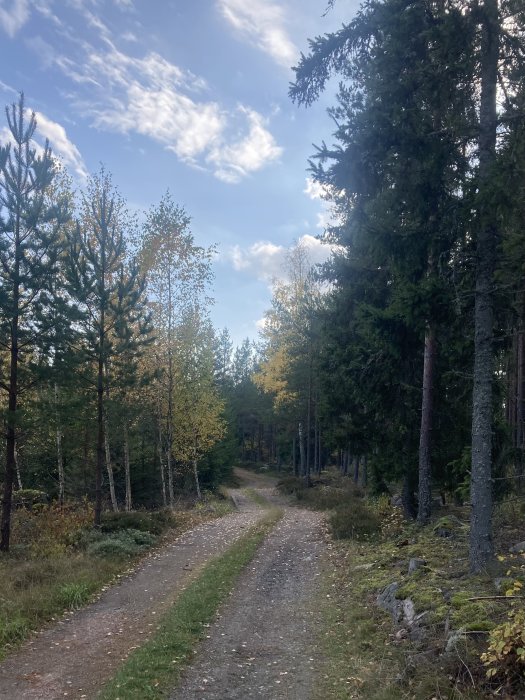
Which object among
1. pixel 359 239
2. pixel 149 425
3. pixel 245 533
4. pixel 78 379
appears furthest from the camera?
pixel 149 425

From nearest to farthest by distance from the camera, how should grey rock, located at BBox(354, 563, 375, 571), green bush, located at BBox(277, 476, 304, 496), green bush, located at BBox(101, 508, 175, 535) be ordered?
grey rock, located at BBox(354, 563, 375, 571), green bush, located at BBox(101, 508, 175, 535), green bush, located at BBox(277, 476, 304, 496)

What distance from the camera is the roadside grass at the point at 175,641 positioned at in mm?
6273

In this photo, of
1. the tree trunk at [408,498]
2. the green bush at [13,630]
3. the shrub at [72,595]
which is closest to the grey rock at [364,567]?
the tree trunk at [408,498]

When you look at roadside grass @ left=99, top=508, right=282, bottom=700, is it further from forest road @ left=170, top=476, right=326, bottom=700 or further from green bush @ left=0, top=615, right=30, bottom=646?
green bush @ left=0, top=615, right=30, bottom=646

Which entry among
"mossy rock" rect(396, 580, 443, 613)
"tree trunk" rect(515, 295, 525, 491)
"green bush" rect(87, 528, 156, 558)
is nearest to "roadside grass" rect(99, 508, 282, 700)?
"green bush" rect(87, 528, 156, 558)

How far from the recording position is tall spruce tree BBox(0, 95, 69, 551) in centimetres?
1366

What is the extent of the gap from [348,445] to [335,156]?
934cm

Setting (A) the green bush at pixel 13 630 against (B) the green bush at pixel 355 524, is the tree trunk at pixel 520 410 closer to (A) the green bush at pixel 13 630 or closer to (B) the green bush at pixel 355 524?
(B) the green bush at pixel 355 524

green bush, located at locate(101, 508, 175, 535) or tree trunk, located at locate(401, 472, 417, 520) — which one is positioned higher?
tree trunk, located at locate(401, 472, 417, 520)

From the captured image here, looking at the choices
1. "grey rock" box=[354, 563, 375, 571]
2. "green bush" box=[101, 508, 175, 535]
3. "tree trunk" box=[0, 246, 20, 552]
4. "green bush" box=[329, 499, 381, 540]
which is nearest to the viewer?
"grey rock" box=[354, 563, 375, 571]

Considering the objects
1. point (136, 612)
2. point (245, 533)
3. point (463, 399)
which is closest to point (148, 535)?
point (245, 533)

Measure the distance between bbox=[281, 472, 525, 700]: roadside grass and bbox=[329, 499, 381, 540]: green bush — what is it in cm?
172

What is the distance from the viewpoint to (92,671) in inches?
272

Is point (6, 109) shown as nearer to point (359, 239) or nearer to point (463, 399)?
point (359, 239)
